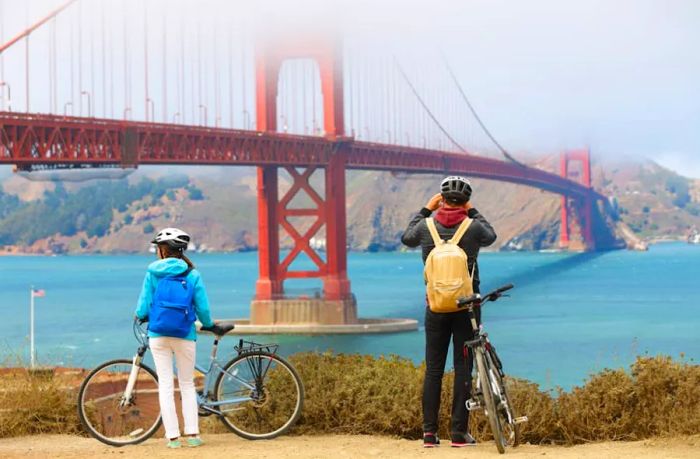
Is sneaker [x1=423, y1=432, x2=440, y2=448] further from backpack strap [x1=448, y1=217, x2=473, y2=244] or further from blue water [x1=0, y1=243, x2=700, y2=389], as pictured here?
blue water [x1=0, y1=243, x2=700, y2=389]

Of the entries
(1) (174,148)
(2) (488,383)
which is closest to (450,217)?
(2) (488,383)

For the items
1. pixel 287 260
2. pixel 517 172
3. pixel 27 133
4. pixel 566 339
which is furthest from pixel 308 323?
pixel 517 172

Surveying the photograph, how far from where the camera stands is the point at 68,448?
845cm

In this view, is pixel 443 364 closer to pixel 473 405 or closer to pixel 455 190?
pixel 473 405

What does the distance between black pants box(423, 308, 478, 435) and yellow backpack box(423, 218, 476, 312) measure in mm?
124

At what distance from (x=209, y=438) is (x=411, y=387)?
1301 millimetres

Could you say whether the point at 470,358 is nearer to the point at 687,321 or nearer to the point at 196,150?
the point at 196,150

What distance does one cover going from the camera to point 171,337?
818cm

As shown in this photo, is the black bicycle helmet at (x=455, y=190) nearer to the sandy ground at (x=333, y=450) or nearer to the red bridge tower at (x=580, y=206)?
the sandy ground at (x=333, y=450)

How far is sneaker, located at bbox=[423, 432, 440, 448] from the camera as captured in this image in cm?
810

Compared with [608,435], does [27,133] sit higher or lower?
higher

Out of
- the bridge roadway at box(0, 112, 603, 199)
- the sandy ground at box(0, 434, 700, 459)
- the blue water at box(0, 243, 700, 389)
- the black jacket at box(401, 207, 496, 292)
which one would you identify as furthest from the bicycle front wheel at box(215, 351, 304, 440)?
the bridge roadway at box(0, 112, 603, 199)

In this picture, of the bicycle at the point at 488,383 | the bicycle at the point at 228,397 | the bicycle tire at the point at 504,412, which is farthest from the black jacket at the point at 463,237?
the bicycle at the point at 228,397

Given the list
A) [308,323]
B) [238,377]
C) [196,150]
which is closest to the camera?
[238,377]
